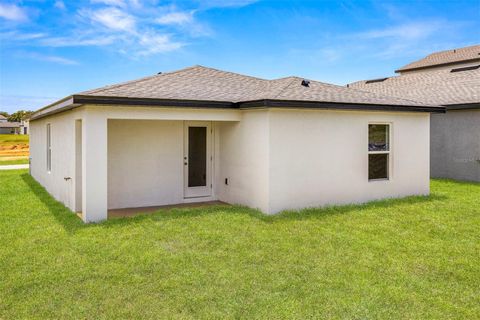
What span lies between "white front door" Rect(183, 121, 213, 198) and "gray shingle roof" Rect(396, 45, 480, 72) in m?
24.5

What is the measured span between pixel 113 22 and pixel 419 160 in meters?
13.0

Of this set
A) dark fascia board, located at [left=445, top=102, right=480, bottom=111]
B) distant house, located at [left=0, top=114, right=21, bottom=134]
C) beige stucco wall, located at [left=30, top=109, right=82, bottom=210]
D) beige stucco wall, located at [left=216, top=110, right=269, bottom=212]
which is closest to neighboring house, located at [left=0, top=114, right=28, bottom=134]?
distant house, located at [left=0, top=114, right=21, bottom=134]

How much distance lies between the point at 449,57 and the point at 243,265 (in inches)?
1230

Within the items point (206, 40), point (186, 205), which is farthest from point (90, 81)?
point (186, 205)

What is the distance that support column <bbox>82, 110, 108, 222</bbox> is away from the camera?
7.77m

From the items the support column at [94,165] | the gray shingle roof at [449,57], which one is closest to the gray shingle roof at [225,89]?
the support column at [94,165]

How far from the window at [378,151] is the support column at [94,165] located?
645 cm

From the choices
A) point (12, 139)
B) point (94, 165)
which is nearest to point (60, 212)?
point (94, 165)

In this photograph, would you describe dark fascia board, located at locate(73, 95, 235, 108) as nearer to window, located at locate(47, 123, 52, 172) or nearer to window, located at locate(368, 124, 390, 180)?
window, located at locate(368, 124, 390, 180)

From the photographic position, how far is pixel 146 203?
32.3 feet

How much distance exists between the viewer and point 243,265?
542cm

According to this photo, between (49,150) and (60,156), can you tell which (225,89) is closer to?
(60,156)

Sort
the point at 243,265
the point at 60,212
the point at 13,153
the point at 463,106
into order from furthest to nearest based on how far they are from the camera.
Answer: the point at 13,153, the point at 463,106, the point at 60,212, the point at 243,265

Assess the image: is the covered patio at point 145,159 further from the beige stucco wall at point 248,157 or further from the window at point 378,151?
the window at point 378,151
